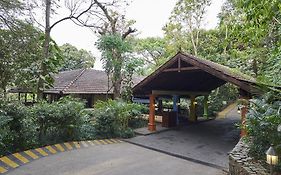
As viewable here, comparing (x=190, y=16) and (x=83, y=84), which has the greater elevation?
(x=190, y=16)

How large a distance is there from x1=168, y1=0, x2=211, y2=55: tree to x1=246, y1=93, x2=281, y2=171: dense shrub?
17.5 m

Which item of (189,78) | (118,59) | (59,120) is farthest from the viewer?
(118,59)

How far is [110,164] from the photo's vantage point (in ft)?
23.5

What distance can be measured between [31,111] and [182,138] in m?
6.71

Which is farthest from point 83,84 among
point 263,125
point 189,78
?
point 263,125

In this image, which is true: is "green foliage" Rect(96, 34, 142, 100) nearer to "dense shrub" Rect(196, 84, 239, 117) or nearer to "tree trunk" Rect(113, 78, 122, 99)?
"tree trunk" Rect(113, 78, 122, 99)

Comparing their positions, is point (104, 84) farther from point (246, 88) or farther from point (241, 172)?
point (241, 172)

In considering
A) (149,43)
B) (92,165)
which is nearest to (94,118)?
(92,165)

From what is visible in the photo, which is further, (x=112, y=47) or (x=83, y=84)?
(x=83, y=84)

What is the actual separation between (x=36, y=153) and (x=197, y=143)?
6419mm

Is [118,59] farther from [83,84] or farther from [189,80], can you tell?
[83,84]

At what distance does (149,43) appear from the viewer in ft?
95.6

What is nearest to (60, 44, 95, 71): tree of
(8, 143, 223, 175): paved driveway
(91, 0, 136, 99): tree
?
(91, 0, 136, 99): tree

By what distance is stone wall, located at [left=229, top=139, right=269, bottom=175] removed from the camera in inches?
183
